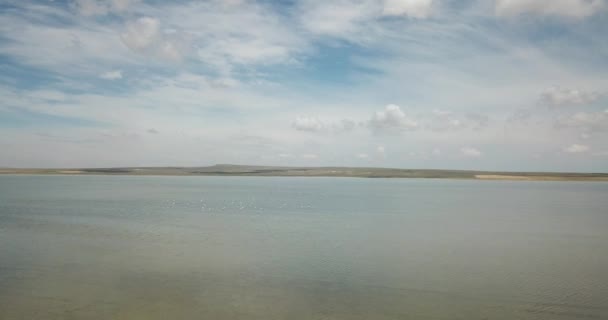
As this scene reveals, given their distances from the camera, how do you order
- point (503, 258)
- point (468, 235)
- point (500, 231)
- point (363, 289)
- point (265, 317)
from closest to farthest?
point (265, 317) → point (363, 289) → point (503, 258) → point (468, 235) → point (500, 231)

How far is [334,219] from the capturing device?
1361 inches

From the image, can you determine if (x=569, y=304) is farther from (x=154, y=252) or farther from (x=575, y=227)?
(x=575, y=227)

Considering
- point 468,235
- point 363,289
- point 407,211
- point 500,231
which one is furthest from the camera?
point 407,211

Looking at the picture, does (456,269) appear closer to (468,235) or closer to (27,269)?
(468,235)

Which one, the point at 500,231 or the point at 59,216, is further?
the point at 59,216

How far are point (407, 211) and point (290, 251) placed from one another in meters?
23.6

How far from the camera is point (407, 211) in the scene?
137ft

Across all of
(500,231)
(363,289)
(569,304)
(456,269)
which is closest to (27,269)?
(363,289)

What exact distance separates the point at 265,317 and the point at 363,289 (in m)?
4.15

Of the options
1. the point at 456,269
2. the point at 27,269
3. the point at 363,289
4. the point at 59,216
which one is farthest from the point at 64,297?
the point at 59,216

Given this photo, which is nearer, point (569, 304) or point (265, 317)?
point (265, 317)

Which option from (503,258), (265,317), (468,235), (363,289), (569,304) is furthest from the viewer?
(468,235)

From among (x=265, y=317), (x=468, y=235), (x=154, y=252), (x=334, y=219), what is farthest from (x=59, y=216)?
(x=468, y=235)

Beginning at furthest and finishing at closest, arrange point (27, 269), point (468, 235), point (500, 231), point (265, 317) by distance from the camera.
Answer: point (500, 231) → point (468, 235) → point (27, 269) → point (265, 317)
